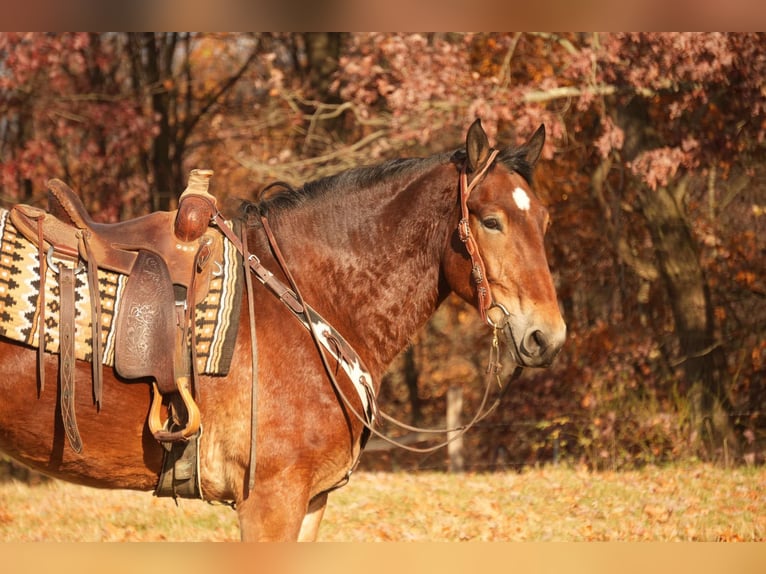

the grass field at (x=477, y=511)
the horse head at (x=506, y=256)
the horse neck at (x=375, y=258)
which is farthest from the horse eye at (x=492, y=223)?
the grass field at (x=477, y=511)

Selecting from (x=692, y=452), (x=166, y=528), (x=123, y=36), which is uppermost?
(x=123, y=36)

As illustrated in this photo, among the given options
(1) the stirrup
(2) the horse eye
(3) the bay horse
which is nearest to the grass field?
(3) the bay horse

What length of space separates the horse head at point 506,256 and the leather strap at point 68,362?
58.8 inches

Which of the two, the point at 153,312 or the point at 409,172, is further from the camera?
the point at 409,172

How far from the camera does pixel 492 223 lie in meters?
3.16

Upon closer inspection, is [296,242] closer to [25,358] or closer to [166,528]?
[25,358]

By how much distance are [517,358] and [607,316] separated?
275 inches

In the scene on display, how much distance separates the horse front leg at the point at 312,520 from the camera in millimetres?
3311

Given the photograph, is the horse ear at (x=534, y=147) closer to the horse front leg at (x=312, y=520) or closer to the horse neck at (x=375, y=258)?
the horse neck at (x=375, y=258)

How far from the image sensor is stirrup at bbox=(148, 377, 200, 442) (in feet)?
9.50

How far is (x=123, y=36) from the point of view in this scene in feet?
31.3

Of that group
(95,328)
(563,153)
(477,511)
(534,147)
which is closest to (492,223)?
(534,147)
